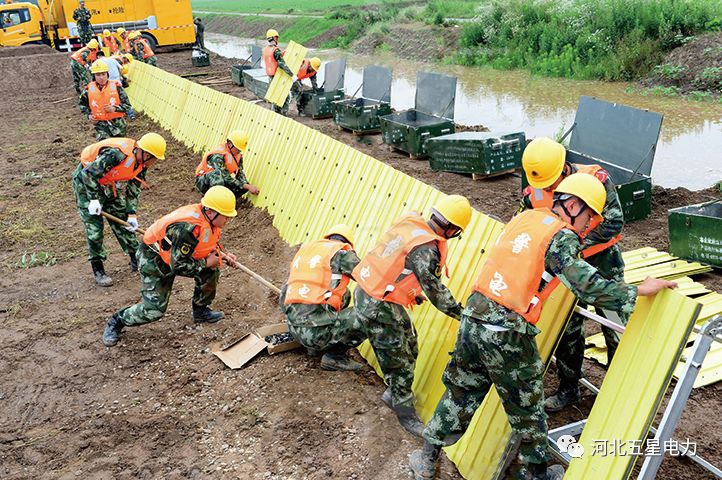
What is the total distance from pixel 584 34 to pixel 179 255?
64.7 ft

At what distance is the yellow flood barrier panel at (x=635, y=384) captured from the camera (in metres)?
3.24

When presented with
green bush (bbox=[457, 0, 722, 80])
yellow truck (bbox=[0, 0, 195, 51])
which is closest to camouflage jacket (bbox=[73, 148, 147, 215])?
green bush (bbox=[457, 0, 722, 80])

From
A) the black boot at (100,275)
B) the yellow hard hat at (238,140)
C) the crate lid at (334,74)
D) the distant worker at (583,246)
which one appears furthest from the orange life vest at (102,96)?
the distant worker at (583,246)

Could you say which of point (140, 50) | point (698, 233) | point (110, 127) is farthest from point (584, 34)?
point (698, 233)

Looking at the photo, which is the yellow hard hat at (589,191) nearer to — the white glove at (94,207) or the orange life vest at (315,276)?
the orange life vest at (315,276)

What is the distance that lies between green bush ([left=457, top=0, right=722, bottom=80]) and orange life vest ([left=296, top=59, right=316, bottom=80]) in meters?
9.54

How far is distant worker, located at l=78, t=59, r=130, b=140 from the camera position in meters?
12.1

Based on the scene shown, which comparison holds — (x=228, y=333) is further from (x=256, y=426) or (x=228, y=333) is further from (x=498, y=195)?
(x=498, y=195)

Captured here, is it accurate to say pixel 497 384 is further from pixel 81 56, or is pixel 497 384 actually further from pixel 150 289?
pixel 81 56

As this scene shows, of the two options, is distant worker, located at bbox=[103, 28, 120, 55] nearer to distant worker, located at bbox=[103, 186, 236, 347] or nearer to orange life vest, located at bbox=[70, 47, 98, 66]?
orange life vest, located at bbox=[70, 47, 98, 66]

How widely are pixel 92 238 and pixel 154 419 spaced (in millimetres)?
3523

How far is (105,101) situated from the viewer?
1219 cm

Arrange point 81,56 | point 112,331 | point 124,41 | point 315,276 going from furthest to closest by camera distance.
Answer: point 124,41 < point 81,56 < point 112,331 < point 315,276

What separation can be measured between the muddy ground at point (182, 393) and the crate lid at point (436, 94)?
9.67 feet
